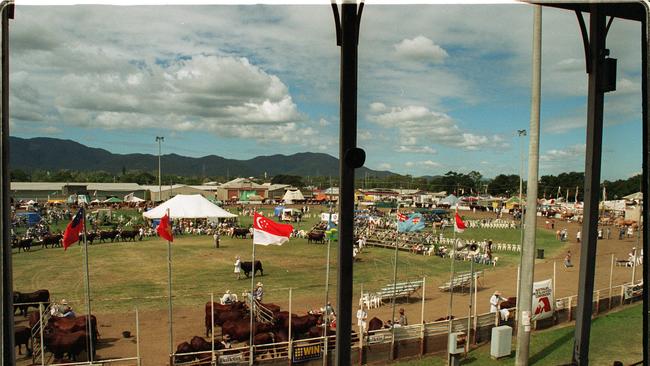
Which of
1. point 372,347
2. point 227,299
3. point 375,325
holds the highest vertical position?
point 372,347

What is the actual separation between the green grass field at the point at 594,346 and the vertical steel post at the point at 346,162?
6.24m

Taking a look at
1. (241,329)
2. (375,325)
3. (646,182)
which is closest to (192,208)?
(241,329)

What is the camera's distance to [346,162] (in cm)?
360

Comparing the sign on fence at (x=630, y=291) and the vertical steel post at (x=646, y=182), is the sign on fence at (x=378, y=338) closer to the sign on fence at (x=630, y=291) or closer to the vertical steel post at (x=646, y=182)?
the vertical steel post at (x=646, y=182)

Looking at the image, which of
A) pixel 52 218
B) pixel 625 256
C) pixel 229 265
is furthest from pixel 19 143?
pixel 52 218

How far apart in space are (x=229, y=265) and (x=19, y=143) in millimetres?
19533

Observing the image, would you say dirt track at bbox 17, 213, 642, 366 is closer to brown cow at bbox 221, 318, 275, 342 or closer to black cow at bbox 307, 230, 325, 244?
brown cow at bbox 221, 318, 275, 342

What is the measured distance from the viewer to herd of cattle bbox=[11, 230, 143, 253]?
26594 mm

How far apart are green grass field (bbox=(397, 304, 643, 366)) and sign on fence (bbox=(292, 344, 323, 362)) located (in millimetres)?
1978

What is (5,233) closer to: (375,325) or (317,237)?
(375,325)

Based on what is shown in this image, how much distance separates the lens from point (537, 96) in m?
7.03

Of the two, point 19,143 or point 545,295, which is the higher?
point 19,143

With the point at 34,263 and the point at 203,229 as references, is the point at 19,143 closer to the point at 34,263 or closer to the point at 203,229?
the point at 34,263

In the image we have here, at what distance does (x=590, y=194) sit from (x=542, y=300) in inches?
297
